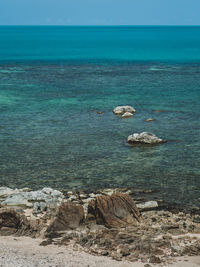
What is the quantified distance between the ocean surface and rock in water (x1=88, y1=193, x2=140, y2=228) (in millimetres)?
4423

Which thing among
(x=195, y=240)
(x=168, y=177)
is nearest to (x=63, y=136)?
(x=168, y=177)

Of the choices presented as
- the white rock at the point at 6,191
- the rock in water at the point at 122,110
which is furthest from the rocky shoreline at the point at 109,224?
the rock in water at the point at 122,110

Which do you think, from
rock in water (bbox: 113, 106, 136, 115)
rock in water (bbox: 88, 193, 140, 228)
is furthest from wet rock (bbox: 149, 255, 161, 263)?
rock in water (bbox: 113, 106, 136, 115)

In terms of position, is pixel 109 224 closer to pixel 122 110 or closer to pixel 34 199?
pixel 34 199

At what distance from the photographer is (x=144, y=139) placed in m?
38.8

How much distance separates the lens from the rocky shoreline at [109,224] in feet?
67.3

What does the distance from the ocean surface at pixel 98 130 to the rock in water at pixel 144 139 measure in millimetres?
744

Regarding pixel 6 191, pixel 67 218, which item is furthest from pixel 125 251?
pixel 6 191

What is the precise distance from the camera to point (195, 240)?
70.8 ft

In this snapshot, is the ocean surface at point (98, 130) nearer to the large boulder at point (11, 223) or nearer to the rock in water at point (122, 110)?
the rock in water at point (122, 110)

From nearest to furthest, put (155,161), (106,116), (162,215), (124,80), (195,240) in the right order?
(195,240), (162,215), (155,161), (106,116), (124,80)

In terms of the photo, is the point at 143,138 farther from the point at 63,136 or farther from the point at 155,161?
the point at 63,136

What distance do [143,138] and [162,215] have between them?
571 inches

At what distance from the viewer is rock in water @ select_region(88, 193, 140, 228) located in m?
23.4
